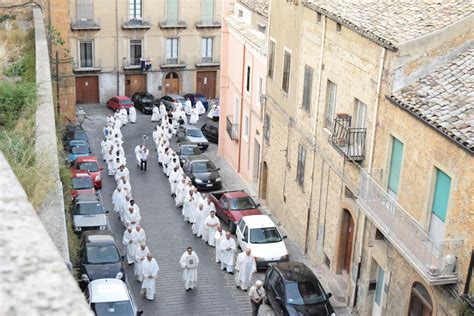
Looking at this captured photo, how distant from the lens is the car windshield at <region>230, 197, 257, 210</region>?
27.4m

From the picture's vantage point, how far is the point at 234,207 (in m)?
27.4

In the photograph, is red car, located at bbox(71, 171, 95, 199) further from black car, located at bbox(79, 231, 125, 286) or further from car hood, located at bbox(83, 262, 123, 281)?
car hood, located at bbox(83, 262, 123, 281)

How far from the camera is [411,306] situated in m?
17.5

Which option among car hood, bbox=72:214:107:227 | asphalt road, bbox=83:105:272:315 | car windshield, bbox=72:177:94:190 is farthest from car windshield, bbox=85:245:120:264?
car windshield, bbox=72:177:94:190

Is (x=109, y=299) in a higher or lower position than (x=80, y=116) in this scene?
higher

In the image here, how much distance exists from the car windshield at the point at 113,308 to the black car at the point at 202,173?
559 inches

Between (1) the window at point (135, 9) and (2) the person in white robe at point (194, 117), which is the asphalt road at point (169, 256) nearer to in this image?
(2) the person in white robe at point (194, 117)

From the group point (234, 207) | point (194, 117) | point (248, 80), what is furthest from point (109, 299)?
point (194, 117)

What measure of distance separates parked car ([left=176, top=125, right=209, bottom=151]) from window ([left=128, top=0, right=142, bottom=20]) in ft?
34.4

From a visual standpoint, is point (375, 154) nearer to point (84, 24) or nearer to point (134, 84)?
point (84, 24)

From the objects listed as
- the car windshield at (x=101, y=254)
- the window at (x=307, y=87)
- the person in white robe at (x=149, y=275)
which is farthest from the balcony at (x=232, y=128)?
the person in white robe at (x=149, y=275)

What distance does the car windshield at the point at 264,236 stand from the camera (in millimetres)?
24188

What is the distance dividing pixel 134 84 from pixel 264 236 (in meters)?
27.1

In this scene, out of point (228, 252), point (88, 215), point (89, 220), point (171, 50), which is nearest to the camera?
point (228, 252)
